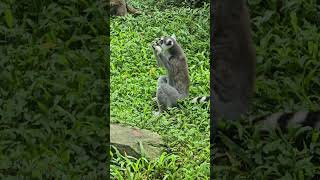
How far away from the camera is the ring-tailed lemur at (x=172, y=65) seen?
242 inches

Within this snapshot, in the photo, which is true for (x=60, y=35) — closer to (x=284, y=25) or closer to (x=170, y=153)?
(x=284, y=25)

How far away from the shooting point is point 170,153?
4.61m

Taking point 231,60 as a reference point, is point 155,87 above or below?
below

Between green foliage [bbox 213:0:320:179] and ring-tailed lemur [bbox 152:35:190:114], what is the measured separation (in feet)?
2.26

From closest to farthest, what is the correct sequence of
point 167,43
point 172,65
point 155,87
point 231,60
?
point 231,60, point 155,87, point 167,43, point 172,65

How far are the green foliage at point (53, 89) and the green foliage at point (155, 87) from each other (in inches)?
6.4

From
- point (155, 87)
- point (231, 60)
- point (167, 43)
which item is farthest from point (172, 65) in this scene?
point (231, 60)

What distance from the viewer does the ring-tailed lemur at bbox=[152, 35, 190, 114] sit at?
6.15m

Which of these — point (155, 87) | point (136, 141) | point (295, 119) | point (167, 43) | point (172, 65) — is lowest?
point (136, 141)

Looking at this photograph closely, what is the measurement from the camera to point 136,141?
15.3 ft

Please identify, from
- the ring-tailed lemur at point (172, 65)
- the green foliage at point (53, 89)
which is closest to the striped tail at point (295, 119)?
the green foliage at point (53, 89)

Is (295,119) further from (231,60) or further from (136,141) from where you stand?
(136,141)

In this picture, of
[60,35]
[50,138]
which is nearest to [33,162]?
[50,138]

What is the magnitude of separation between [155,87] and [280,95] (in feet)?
3.96
